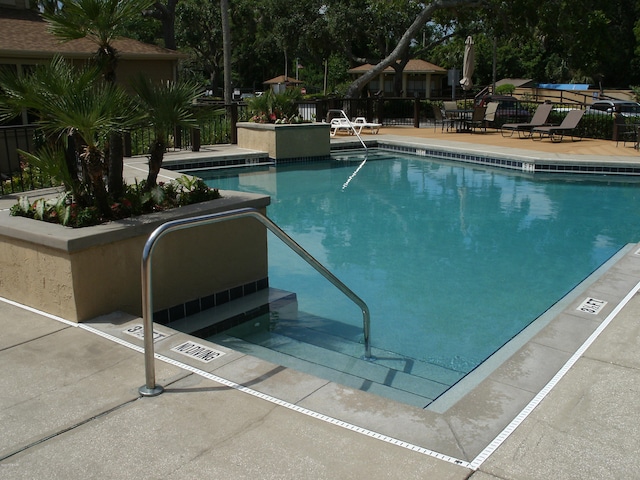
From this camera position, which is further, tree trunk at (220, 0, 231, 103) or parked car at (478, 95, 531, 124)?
tree trunk at (220, 0, 231, 103)

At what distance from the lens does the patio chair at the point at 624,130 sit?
16719 millimetres

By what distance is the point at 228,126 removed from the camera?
1808 centimetres

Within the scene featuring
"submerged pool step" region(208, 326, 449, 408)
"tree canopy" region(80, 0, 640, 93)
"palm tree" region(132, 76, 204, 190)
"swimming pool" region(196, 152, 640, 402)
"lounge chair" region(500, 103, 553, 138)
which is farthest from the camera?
"tree canopy" region(80, 0, 640, 93)

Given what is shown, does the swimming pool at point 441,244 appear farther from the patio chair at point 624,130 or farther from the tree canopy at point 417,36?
the tree canopy at point 417,36

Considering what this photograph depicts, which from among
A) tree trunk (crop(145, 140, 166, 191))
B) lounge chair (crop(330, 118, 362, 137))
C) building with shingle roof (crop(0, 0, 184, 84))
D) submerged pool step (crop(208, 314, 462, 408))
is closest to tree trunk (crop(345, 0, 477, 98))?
lounge chair (crop(330, 118, 362, 137))

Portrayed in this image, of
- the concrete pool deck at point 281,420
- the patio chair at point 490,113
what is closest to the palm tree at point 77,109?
the concrete pool deck at point 281,420

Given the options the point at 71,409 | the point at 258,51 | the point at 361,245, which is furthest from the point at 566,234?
the point at 258,51

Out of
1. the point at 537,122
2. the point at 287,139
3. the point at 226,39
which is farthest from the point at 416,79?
the point at 287,139

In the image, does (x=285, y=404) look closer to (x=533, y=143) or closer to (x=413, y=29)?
(x=533, y=143)

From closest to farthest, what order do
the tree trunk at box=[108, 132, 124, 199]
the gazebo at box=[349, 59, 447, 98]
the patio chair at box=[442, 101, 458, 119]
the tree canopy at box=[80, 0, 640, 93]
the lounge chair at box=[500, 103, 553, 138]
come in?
1. the tree trunk at box=[108, 132, 124, 199]
2. the lounge chair at box=[500, 103, 553, 138]
3. the patio chair at box=[442, 101, 458, 119]
4. the tree canopy at box=[80, 0, 640, 93]
5. the gazebo at box=[349, 59, 447, 98]

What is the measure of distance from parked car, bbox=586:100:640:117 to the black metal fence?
98cm

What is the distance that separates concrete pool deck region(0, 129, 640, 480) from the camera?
291 cm

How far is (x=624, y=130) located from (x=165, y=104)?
1567 centimetres

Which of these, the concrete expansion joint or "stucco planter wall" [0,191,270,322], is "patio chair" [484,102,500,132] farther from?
the concrete expansion joint
